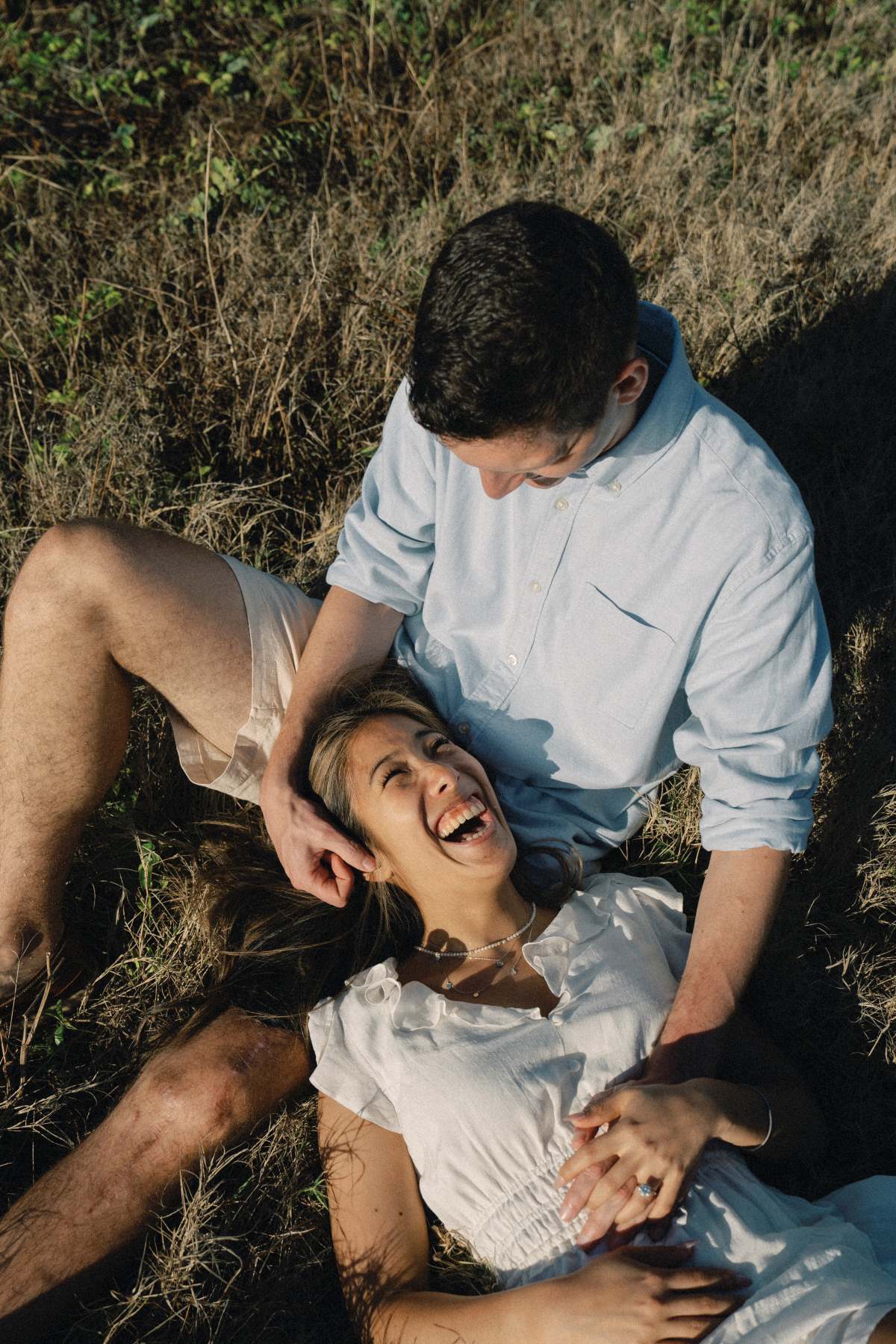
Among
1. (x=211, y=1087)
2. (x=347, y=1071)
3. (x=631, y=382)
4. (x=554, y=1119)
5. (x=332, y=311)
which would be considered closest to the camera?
(x=631, y=382)

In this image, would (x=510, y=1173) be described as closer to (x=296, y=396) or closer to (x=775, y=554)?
(x=775, y=554)

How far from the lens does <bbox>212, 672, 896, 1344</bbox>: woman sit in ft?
6.73

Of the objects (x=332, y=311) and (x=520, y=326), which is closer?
(x=520, y=326)

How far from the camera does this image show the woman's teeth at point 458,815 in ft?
8.40

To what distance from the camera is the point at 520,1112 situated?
7.60ft

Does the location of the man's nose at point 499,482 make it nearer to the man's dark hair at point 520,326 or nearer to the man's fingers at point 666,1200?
the man's dark hair at point 520,326

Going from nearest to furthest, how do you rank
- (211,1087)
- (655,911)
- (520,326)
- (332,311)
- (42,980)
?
(520,326)
(211,1087)
(655,911)
(42,980)
(332,311)

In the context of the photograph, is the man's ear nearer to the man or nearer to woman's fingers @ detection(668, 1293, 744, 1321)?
the man

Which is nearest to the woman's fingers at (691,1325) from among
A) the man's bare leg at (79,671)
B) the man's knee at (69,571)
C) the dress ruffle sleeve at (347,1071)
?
the dress ruffle sleeve at (347,1071)

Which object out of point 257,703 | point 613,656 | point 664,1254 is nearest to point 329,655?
point 257,703

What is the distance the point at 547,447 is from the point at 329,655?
108 cm

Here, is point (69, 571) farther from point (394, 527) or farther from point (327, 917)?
point (327, 917)

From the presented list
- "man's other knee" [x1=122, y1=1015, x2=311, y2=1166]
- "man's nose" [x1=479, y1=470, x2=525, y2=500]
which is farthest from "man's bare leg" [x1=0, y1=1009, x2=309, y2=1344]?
"man's nose" [x1=479, y1=470, x2=525, y2=500]

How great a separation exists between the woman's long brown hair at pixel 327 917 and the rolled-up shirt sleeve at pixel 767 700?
65 cm
